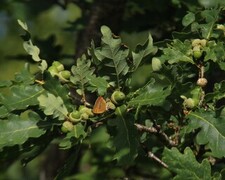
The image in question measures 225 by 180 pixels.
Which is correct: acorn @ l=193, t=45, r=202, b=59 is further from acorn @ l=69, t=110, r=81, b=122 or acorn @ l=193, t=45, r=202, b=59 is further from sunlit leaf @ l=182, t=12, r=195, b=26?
acorn @ l=69, t=110, r=81, b=122

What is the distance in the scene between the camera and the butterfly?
6.68 feet

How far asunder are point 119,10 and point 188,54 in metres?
1.32

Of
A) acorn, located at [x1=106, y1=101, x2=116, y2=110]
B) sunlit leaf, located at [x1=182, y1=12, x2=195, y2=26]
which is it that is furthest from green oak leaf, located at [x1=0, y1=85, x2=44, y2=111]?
sunlit leaf, located at [x1=182, y1=12, x2=195, y2=26]

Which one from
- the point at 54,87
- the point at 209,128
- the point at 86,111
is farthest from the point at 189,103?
the point at 54,87

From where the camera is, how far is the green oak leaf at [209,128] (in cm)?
209

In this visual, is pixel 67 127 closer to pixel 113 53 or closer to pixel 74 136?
pixel 74 136

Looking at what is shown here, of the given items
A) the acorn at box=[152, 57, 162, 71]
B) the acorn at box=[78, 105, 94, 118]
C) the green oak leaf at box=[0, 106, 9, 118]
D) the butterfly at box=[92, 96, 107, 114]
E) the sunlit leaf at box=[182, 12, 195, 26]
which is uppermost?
the acorn at box=[152, 57, 162, 71]

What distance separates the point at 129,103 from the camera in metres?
2.03

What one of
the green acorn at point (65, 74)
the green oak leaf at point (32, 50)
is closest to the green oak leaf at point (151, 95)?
the green acorn at point (65, 74)

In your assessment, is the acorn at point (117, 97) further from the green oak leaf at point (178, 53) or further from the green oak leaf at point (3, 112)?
the green oak leaf at point (3, 112)

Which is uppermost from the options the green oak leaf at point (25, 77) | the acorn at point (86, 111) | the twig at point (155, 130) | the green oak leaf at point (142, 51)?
the green oak leaf at point (142, 51)

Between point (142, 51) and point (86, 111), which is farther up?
point (142, 51)

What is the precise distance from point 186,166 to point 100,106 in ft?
1.05

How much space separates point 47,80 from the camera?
2.06 m
